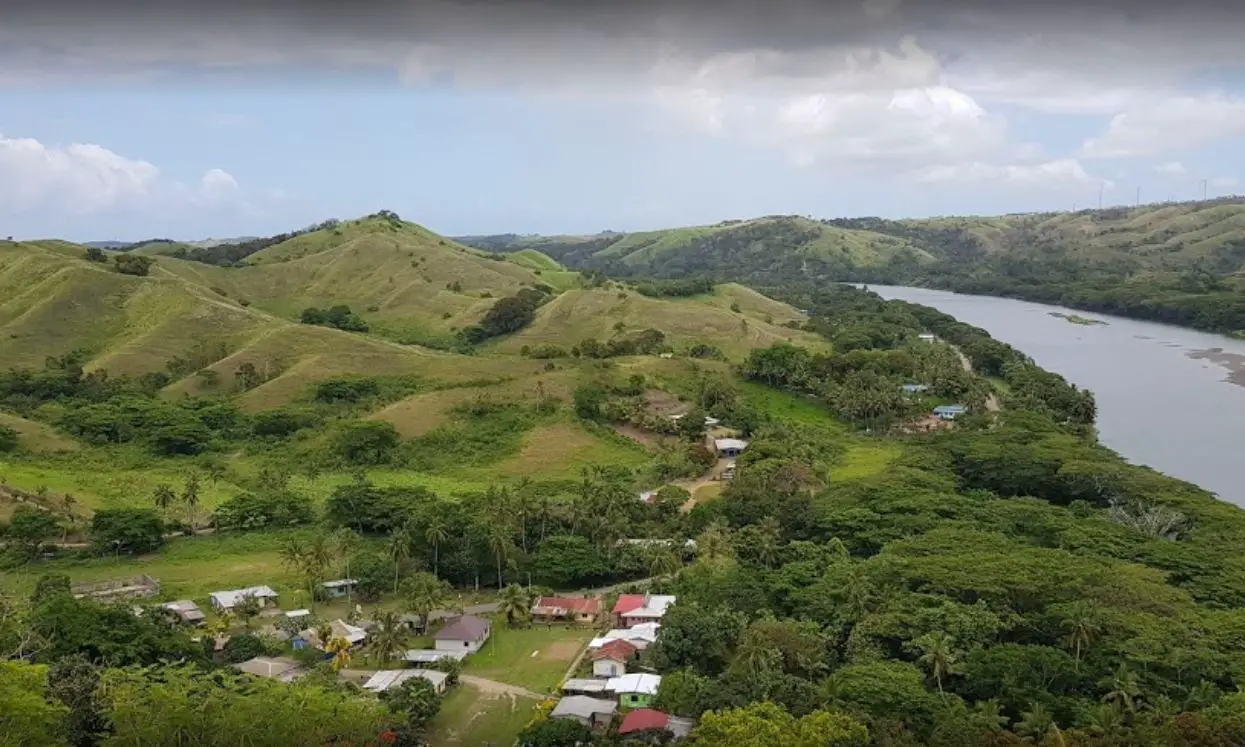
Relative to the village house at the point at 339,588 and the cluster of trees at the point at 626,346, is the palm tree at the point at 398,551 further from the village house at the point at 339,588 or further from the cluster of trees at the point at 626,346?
the cluster of trees at the point at 626,346

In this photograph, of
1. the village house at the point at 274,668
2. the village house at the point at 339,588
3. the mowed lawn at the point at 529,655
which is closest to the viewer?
the village house at the point at 274,668

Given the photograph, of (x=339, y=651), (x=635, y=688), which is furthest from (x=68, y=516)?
(x=635, y=688)

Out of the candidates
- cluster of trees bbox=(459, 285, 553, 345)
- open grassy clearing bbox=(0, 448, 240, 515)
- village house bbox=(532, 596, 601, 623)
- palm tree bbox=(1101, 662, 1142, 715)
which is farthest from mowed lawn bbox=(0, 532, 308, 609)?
cluster of trees bbox=(459, 285, 553, 345)

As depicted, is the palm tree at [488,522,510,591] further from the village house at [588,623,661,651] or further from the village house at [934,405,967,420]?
the village house at [934,405,967,420]

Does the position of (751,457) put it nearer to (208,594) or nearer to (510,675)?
(510,675)

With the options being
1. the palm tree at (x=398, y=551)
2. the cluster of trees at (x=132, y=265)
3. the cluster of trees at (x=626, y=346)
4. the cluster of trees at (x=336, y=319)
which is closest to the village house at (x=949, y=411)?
the cluster of trees at (x=626, y=346)

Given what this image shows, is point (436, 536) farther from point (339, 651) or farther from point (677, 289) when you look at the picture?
point (677, 289)

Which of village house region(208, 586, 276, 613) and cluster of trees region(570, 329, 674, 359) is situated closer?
village house region(208, 586, 276, 613)
